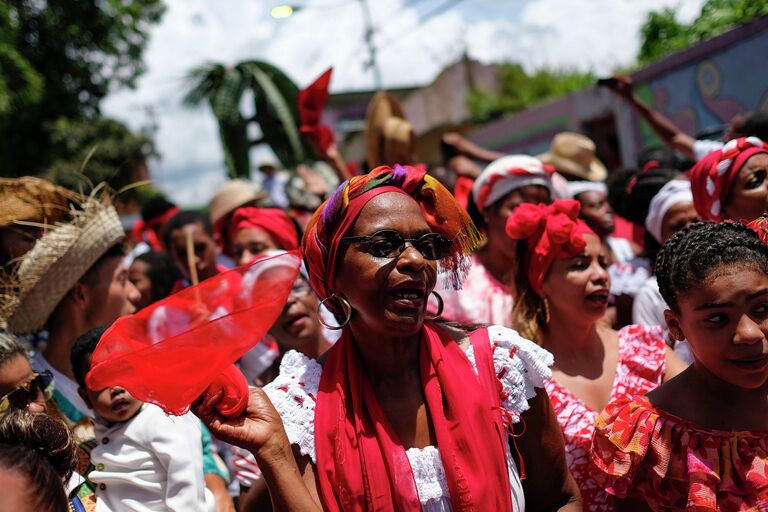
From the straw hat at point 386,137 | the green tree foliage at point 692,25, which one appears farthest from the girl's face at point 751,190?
the green tree foliage at point 692,25

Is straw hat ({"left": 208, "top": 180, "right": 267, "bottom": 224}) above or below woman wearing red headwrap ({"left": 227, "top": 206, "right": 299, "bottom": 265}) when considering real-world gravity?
above

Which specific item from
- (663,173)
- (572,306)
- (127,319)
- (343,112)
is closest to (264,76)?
(663,173)

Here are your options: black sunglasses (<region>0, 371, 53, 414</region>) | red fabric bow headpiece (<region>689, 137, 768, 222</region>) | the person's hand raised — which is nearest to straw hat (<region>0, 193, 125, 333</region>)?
black sunglasses (<region>0, 371, 53, 414</region>)

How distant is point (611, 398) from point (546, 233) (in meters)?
0.75

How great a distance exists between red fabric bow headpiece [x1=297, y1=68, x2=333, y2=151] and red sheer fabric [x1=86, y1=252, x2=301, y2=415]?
2.71 m

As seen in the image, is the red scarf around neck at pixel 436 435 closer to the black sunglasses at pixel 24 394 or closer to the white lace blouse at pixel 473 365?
the white lace blouse at pixel 473 365

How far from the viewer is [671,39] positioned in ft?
40.1

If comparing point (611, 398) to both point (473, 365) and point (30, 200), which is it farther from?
point (30, 200)

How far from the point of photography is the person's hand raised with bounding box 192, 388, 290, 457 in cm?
199

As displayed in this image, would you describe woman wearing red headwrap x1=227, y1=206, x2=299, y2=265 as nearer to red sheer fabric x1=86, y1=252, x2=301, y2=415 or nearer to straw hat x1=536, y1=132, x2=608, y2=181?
red sheer fabric x1=86, y1=252, x2=301, y2=415

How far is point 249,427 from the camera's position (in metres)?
2.03

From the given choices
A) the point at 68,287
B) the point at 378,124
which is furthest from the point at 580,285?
the point at 378,124

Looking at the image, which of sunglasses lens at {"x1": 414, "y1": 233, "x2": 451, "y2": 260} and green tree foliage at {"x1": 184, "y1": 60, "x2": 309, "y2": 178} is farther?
green tree foliage at {"x1": 184, "y1": 60, "x2": 309, "y2": 178}

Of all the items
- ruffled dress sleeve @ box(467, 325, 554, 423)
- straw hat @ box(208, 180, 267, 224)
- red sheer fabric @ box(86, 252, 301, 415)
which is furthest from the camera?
straw hat @ box(208, 180, 267, 224)
